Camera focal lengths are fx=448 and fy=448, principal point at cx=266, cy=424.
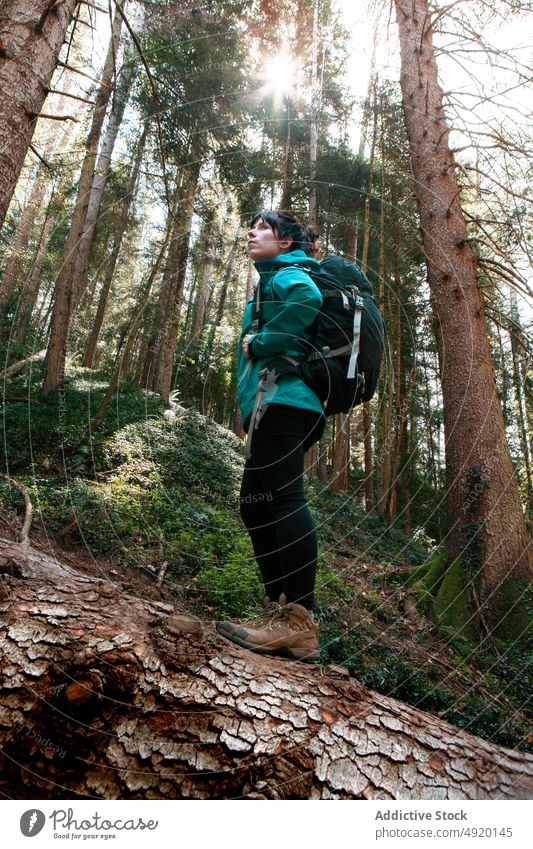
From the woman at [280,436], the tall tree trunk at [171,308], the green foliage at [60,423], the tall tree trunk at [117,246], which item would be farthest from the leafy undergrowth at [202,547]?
the tall tree trunk at [117,246]

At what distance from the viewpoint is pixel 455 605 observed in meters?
3.45

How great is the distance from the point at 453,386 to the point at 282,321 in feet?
7.60

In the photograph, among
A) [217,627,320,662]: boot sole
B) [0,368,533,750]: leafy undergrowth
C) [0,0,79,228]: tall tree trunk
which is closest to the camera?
[217,627,320,662]: boot sole

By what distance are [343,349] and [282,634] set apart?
117 centimetres

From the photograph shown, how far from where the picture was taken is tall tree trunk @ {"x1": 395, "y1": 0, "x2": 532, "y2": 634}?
10.8 feet

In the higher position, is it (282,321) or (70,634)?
(282,321)

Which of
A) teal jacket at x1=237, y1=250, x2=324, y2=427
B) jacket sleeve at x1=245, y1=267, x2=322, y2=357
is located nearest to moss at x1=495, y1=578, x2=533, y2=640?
teal jacket at x1=237, y1=250, x2=324, y2=427

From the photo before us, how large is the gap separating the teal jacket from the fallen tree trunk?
3.22 ft

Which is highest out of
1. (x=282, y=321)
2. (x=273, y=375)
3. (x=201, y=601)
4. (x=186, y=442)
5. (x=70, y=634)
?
(x=282, y=321)

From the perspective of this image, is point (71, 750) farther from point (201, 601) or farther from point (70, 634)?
point (201, 601)

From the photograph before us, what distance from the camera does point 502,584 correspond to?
3.26 metres

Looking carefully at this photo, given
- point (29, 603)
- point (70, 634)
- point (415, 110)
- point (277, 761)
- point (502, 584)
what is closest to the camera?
point (277, 761)

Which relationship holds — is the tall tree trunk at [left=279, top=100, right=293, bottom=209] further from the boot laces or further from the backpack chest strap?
the boot laces

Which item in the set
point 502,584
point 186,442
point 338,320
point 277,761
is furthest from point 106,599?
point 186,442
